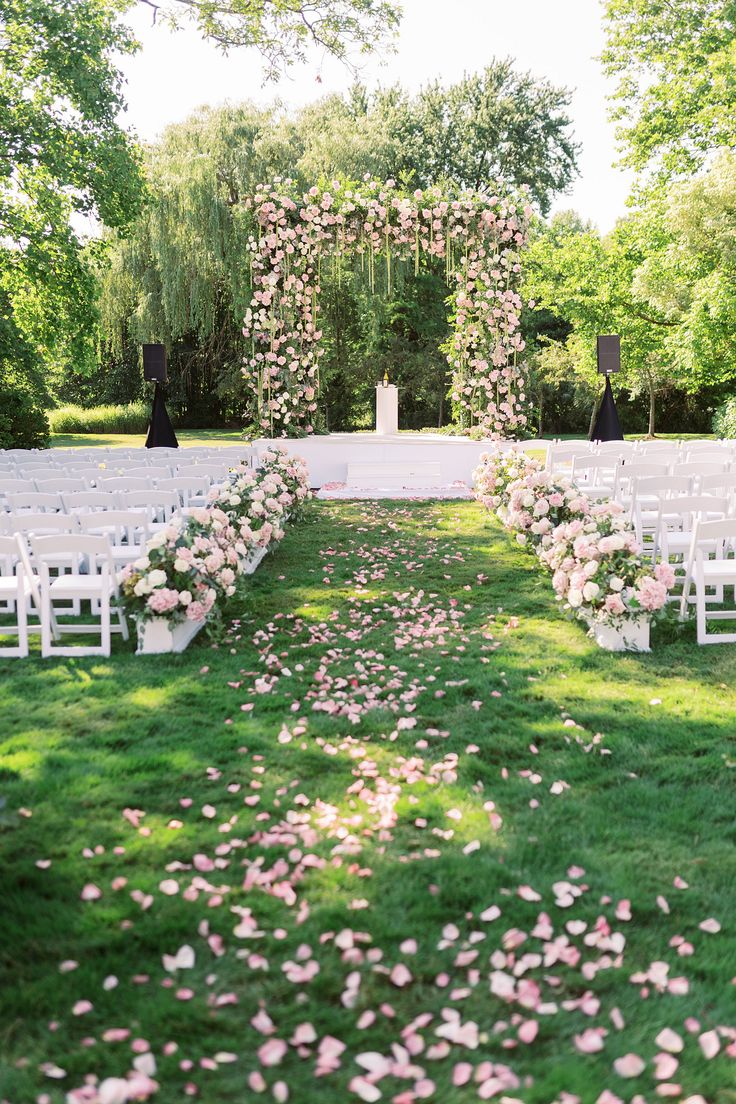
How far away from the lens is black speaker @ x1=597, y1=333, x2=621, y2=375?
15242mm

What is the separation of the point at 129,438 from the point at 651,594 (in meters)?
23.0

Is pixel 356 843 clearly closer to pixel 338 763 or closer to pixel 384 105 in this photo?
pixel 338 763

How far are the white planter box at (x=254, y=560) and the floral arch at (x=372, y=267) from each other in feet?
23.7

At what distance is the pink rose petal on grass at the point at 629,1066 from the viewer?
81.0 inches

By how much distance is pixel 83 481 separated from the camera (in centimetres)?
788

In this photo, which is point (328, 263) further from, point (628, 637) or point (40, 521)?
point (628, 637)

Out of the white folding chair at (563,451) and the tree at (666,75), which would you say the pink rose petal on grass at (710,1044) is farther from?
the tree at (666,75)

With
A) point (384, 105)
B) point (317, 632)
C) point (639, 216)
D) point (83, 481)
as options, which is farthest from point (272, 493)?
point (384, 105)

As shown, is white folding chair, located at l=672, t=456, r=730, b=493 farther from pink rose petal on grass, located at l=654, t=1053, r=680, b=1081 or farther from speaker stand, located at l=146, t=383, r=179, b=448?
speaker stand, located at l=146, t=383, r=179, b=448

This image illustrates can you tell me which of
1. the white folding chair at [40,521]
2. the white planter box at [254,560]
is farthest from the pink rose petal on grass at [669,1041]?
the white planter box at [254,560]

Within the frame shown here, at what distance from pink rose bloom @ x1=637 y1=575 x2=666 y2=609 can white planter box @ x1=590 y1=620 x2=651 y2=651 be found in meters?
0.18

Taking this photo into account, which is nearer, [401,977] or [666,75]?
[401,977]

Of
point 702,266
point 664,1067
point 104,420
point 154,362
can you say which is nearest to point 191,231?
point 154,362

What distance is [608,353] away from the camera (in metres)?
15.3
